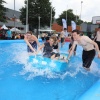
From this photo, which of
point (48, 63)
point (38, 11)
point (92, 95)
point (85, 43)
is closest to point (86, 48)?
point (85, 43)

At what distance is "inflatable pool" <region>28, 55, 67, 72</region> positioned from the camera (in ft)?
19.8

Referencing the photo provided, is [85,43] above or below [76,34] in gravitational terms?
below

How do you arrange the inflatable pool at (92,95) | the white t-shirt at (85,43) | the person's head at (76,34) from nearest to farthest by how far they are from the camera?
the inflatable pool at (92,95) → the person's head at (76,34) → the white t-shirt at (85,43)

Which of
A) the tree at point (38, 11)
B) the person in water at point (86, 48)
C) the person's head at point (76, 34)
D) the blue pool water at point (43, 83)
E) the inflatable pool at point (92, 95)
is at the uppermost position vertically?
the tree at point (38, 11)

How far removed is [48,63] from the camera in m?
6.06

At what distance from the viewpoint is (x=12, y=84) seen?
17.3ft

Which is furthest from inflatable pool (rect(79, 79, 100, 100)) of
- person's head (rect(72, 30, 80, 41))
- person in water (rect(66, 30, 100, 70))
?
person in water (rect(66, 30, 100, 70))

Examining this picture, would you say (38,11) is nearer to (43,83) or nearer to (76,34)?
(76,34)

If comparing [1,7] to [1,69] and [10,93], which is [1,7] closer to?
[1,69]

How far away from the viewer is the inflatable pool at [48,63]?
6.04 m

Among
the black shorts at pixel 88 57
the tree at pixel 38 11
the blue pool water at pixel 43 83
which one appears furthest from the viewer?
the tree at pixel 38 11

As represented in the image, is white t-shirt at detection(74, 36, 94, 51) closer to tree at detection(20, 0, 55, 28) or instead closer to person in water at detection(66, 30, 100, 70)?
person in water at detection(66, 30, 100, 70)

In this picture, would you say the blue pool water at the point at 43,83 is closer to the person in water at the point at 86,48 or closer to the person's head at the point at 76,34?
the person in water at the point at 86,48

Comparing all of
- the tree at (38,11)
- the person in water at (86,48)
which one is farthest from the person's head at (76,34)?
the tree at (38,11)
